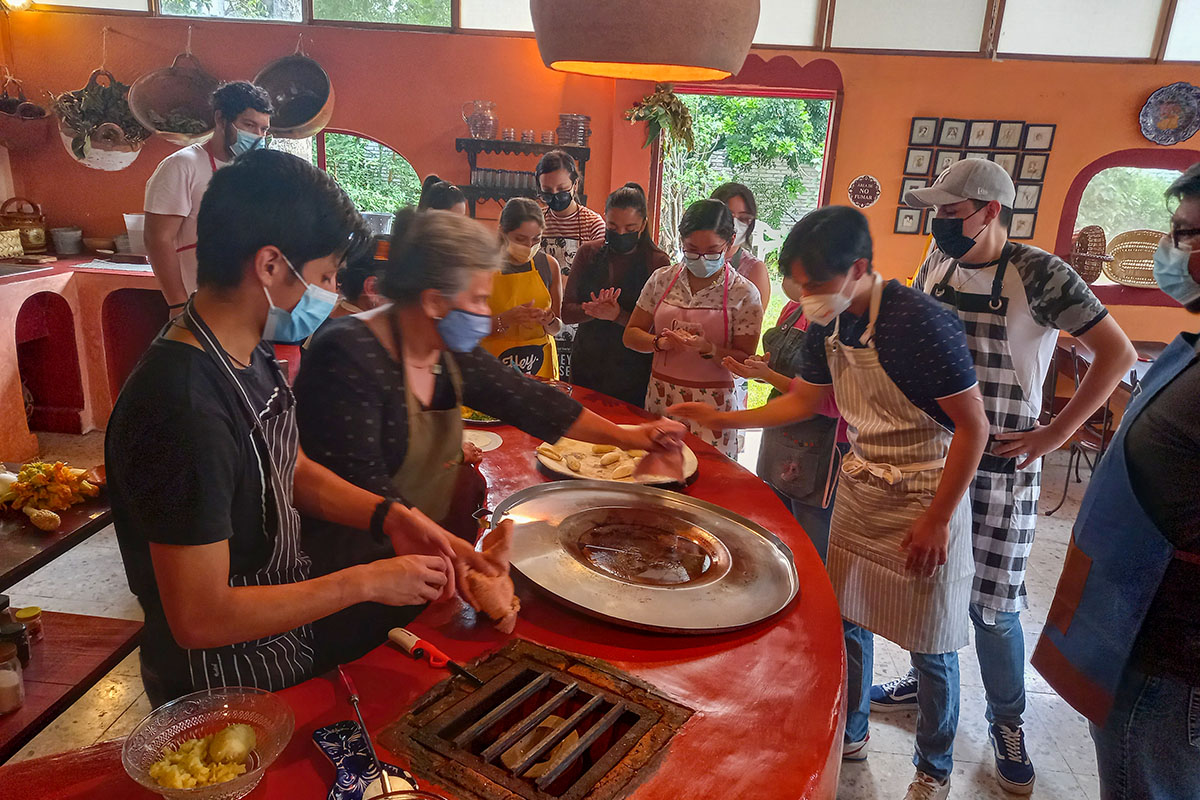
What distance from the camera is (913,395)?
1841 millimetres

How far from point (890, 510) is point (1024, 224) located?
191 inches

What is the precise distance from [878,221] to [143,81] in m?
5.87

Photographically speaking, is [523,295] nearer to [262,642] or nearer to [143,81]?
[262,642]

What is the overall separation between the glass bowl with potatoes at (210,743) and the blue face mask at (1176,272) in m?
1.94

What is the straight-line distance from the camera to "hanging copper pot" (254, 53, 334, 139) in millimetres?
5559

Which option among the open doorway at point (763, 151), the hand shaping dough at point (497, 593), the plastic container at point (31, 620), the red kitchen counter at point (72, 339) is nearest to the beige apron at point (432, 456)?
the hand shaping dough at point (497, 593)

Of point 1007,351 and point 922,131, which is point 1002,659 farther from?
point 922,131

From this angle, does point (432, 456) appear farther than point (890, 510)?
No

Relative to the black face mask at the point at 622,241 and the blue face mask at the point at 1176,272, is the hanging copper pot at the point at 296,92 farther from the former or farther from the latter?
the blue face mask at the point at 1176,272

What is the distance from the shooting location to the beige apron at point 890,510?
193 centimetres

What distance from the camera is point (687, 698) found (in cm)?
119

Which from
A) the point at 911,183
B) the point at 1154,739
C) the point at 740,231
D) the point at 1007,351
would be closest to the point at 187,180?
the point at 740,231

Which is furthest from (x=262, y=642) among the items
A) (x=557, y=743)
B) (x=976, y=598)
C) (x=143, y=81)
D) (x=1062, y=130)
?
Result: (x=1062, y=130)

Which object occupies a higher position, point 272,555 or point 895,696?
point 272,555
